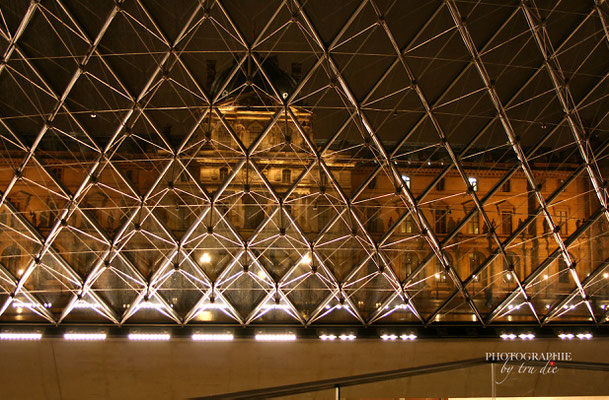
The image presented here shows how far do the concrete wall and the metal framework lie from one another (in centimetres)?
92

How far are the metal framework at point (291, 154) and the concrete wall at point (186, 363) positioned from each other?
92 cm

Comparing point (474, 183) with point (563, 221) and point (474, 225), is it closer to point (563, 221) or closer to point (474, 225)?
point (563, 221)

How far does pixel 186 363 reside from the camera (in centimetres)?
1224

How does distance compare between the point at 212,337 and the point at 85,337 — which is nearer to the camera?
the point at 85,337

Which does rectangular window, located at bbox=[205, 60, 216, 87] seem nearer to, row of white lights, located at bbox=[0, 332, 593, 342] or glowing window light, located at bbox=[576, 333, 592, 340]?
row of white lights, located at bbox=[0, 332, 593, 342]

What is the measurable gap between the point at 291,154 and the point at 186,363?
18.9 feet

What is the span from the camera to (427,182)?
13.9 m

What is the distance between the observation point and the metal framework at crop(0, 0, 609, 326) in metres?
11.3

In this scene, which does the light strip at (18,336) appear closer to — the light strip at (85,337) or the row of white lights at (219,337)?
the row of white lights at (219,337)

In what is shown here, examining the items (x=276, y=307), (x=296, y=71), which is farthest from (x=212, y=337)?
(x=296, y=71)

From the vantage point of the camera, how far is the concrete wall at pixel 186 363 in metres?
12.0

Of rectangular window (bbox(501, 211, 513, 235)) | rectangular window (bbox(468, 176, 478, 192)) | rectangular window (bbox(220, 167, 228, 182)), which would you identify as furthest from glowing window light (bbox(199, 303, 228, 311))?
rectangular window (bbox(501, 211, 513, 235))

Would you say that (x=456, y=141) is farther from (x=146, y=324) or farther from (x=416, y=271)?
(x=146, y=324)

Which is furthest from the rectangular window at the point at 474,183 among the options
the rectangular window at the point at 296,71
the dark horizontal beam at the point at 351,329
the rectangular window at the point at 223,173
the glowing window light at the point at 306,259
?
the rectangular window at the point at 223,173
